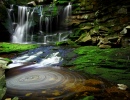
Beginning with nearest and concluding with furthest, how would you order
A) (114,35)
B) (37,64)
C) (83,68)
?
(83,68), (37,64), (114,35)

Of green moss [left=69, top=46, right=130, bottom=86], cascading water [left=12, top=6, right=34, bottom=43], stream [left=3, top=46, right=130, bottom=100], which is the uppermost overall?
cascading water [left=12, top=6, right=34, bottom=43]

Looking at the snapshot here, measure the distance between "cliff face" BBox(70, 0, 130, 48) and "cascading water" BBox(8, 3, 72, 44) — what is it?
64.3 inches

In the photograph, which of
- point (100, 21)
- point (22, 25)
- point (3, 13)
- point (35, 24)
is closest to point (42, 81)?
point (100, 21)

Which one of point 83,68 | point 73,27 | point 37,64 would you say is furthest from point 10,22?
point 83,68

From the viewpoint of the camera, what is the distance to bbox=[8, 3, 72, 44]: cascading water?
836 inches

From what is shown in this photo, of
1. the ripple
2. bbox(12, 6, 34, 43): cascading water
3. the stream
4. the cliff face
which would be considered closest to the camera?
the stream

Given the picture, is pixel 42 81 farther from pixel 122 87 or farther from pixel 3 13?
pixel 3 13

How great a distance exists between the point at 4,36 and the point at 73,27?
7940 mm

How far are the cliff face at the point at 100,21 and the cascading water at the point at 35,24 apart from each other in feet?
5.36

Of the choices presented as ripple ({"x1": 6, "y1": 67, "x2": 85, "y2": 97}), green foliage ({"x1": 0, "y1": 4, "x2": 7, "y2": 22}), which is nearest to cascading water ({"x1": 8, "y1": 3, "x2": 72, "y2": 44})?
green foliage ({"x1": 0, "y1": 4, "x2": 7, "y2": 22})

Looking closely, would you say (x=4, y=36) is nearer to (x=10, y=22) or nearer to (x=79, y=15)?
(x=10, y=22)

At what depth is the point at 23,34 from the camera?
21859mm

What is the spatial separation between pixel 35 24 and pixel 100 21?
7722 millimetres

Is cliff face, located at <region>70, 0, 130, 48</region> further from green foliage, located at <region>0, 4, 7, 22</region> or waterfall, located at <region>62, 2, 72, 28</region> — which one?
green foliage, located at <region>0, 4, 7, 22</region>
